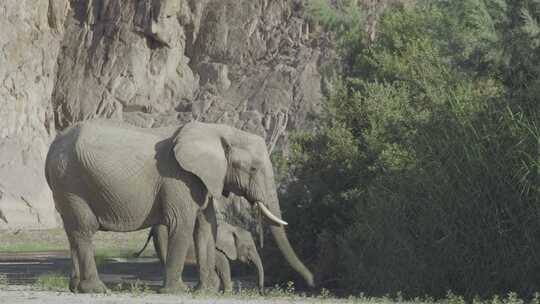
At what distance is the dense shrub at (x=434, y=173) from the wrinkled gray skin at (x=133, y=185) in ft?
9.55

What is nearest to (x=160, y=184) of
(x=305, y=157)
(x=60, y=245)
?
(x=305, y=157)

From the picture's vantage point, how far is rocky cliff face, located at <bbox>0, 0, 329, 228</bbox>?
181ft

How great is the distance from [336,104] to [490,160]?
835cm

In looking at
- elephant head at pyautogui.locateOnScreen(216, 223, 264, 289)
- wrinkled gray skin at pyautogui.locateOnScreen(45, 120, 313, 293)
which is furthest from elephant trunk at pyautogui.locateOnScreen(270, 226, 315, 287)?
elephant head at pyautogui.locateOnScreen(216, 223, 264, 289)

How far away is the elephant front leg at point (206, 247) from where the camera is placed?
17891 millimetres

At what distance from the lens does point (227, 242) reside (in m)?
20.5

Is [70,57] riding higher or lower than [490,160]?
lower

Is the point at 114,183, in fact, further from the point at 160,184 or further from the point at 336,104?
the point at 336,104

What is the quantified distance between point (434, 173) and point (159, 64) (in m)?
42.6

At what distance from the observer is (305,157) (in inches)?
968

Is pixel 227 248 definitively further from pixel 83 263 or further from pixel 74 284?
pixel 74 284

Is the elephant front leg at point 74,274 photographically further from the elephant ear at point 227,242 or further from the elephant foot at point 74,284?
the elephant ear at point 227,242

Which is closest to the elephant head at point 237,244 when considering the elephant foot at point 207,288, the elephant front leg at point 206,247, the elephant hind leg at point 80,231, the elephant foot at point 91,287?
the elephant front leg at point 206,247

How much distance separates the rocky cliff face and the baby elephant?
33655mm
